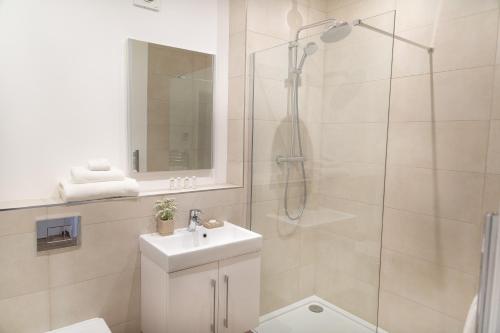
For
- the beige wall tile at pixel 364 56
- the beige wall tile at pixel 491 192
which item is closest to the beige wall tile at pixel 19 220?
the beige wall tile at pixel 364 56

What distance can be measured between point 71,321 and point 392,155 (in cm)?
222

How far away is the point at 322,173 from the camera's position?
2.29 metres

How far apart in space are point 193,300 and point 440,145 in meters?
1.74

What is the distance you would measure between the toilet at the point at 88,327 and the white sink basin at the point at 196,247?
1.32 ft

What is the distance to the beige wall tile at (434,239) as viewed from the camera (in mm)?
1940

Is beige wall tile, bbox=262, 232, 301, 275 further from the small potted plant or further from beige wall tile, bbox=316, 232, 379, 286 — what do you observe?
the small potted plant

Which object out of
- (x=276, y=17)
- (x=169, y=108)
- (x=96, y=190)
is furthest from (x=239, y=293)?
(x=276, y=17)

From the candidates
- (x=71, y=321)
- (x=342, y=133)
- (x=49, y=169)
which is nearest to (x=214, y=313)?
(x=71, y=321)

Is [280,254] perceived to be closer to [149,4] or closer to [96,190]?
[96,190]

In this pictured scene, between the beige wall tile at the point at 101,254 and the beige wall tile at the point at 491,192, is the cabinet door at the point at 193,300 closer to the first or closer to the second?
the beige wall tile at the point at 101,254

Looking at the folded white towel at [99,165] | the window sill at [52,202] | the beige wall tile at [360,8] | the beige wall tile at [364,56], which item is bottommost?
the window sill at [52,202]

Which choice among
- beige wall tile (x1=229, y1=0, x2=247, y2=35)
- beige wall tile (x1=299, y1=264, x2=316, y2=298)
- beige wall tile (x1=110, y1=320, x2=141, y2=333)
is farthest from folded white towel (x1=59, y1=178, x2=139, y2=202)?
beige wall tile (x1=299, y1=264, x2=316, y2=298)

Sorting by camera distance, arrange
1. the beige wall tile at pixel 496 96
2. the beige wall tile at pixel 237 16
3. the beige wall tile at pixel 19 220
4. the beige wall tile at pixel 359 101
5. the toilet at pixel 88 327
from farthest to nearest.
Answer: the beige wall tile at pixel 237 16
the beige wall tile at pixel 359 101
the beige wall tile at pixel 496 96
the toilet at pixel 88 327
the beige wall tile at pixel 19 220

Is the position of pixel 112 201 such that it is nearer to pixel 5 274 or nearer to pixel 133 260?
pixel 133 260
